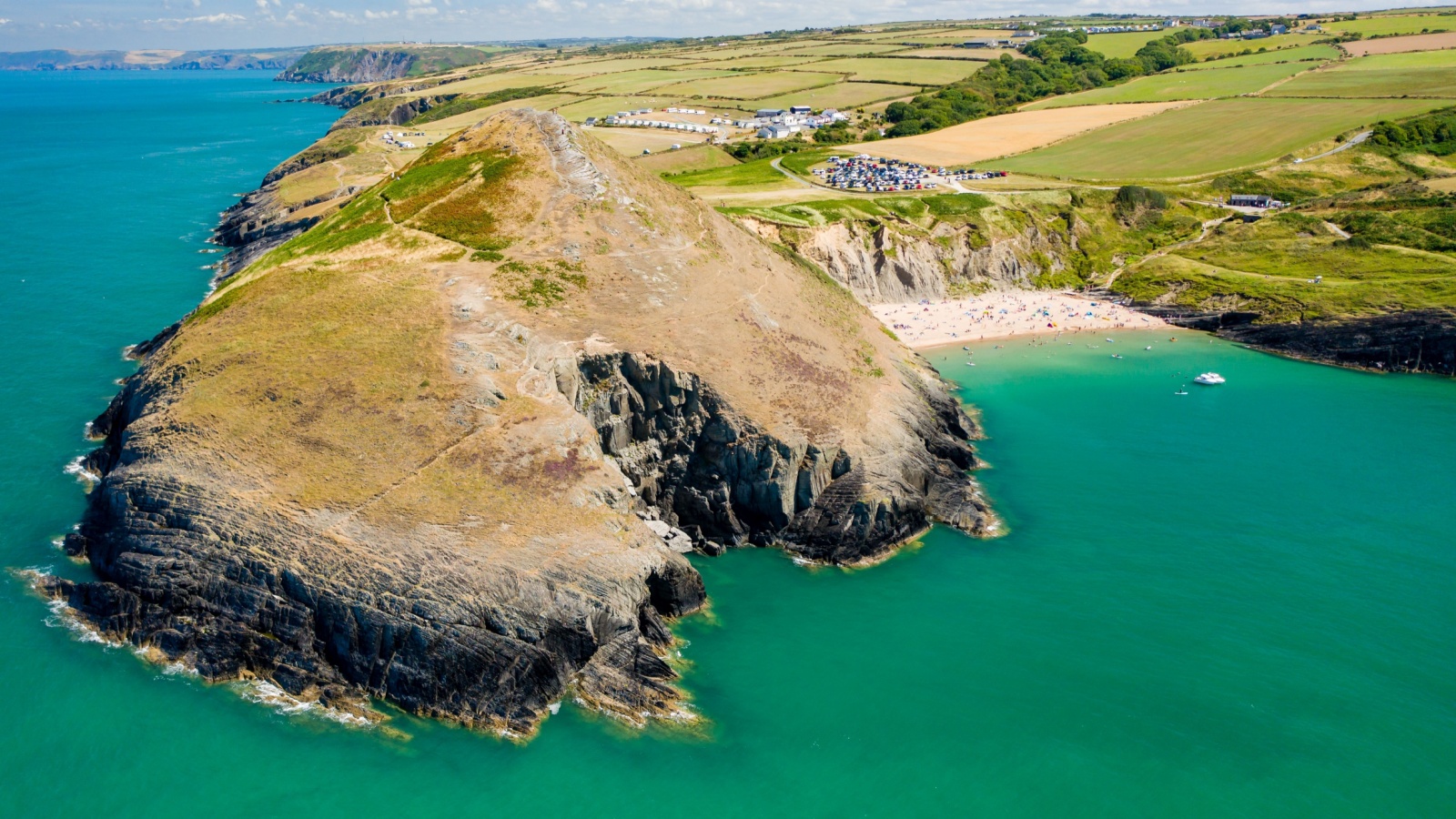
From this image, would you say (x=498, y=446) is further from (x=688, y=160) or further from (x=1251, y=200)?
(x=1251, y=200)

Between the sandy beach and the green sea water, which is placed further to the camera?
the sandy beach

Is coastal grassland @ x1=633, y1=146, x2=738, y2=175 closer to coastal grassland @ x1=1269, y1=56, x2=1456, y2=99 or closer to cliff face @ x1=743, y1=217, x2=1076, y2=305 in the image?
cliff face @ x1=743, y1=217, x2=1076, y2=305

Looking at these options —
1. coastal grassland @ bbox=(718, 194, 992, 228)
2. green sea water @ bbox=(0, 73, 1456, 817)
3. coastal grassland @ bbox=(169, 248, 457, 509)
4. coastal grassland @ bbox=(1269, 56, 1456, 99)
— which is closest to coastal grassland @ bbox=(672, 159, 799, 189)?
coastal grassland @ bbox=(718, 194, 992, 228)

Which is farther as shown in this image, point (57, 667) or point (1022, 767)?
point (57, 667)

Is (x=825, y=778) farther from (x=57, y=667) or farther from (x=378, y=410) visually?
(x=57, y=667)

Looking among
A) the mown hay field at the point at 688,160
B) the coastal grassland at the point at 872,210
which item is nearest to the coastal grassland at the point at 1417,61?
the coastal grassland at the point at 872,210

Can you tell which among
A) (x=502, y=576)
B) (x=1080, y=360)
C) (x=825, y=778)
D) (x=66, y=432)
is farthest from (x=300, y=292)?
(x=1080, y=360)

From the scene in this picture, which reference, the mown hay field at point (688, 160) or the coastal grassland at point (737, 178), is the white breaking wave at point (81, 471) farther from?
the mown hay field at point (688, 160)
